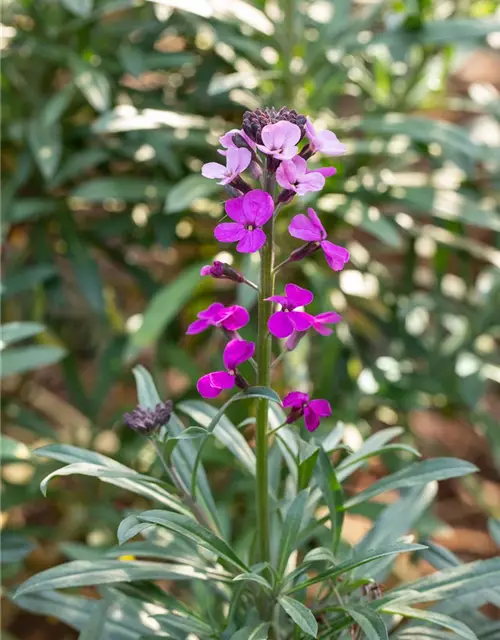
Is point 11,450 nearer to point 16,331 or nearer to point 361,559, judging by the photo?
point 16,331

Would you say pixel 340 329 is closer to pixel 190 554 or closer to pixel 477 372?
pixel 477 372

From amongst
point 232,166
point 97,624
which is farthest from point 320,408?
point 97,624

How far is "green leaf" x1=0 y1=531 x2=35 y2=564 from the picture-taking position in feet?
3.04

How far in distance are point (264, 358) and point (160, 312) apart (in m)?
0.69

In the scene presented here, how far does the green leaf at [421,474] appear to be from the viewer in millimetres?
819

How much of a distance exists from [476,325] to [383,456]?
1.19ft

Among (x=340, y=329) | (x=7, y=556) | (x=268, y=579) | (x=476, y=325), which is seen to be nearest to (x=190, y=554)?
(x=268, y=579)

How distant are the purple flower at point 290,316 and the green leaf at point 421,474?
0.26 meters

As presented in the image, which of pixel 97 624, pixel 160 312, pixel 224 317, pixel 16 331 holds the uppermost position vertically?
pixel 224 317

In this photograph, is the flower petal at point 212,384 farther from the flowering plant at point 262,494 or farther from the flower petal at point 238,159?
the flower petal at point 238,159

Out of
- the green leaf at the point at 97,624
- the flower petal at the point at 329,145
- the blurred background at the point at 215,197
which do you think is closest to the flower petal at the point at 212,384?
the flower petal at the point at 329,145

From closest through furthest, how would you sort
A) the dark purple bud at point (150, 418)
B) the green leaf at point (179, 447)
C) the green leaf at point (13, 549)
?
the dark purple bud at point (150, 418), the green leaf at point (179, 447), the green leaf at point (13, 549)

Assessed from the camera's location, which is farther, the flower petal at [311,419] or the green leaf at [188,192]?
the green leaf at [188,192]

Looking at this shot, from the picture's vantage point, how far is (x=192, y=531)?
0.72 meters
